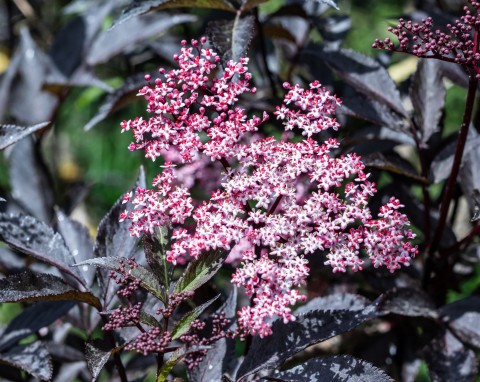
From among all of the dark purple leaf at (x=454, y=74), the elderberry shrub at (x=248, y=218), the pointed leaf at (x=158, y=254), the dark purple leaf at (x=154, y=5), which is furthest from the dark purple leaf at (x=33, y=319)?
the dark purple leaf at (x=454, y=74)

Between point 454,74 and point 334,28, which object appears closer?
point 454,74

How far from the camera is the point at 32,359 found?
1190 millimetres

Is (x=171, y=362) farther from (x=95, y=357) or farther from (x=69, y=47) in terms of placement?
(x=69, y=47)

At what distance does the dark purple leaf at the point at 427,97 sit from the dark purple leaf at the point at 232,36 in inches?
13.9

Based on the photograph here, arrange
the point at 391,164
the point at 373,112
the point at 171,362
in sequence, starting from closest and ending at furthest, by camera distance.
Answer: the point at 171,362, the point at 391,164, the point at 373,112

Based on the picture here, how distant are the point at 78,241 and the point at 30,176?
44cm

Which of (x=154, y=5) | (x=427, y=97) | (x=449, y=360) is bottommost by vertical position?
(x=449, y=360)

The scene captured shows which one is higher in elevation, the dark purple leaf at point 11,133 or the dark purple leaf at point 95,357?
the dark purple leaf at point 11,133

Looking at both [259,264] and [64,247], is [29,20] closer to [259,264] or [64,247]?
[64,247]

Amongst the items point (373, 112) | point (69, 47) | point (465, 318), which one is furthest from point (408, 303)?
point (69, 47)

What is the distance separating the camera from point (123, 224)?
3.95ft

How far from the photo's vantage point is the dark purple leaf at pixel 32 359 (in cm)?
114

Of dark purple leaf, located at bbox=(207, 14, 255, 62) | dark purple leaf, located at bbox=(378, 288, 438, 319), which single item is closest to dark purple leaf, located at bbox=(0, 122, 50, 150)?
dark purple leaf, located at bbox=(207, 14, 255, 62)

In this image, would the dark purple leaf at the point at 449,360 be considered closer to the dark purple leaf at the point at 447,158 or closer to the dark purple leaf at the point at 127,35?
the dark purple leaf at the point at 447,158
